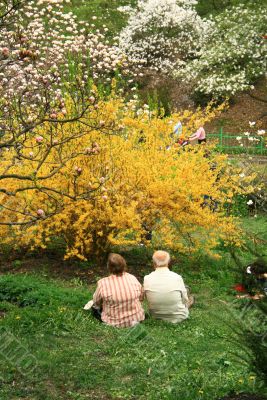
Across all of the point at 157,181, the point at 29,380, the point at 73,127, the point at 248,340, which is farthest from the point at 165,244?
the point at 248,340

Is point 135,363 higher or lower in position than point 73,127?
lower

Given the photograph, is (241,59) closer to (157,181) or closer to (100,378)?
(157,181)

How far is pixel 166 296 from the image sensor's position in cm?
817

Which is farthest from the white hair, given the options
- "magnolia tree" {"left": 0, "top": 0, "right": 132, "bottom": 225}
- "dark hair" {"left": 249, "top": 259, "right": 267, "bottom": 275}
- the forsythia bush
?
"dark hair" {"left": 249, "top": 259, "right": 267, "bottom": 275}

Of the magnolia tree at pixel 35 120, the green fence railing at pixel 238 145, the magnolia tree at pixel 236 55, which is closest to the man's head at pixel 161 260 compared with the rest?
the magnolia tree at pixel 35 120

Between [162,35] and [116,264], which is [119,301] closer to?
[116,264]

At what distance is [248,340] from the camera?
437cm

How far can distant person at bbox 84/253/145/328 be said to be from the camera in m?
7.95

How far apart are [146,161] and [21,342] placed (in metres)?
4.39

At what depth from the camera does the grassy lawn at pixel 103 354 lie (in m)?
5.53

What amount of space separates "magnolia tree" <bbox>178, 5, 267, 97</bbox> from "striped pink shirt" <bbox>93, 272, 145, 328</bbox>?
18837mm

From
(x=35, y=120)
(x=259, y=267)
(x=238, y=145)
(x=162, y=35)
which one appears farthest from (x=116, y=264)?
(x=162, y=35)

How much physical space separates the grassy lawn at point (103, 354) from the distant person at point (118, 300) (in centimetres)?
15

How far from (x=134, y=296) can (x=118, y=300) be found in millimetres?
196
